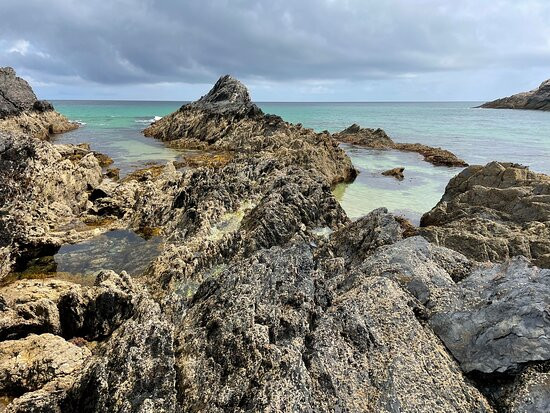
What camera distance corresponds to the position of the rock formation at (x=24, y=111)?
65500mm

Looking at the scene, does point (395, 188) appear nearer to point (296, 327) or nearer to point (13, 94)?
point (296, 327)

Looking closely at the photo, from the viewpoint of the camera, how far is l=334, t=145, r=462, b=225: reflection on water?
29172mm

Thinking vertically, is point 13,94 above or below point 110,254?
above

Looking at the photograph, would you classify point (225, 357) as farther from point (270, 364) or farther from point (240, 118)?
point (240, 118)

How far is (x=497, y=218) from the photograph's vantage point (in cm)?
1827

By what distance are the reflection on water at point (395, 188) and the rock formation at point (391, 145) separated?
2.00 metres

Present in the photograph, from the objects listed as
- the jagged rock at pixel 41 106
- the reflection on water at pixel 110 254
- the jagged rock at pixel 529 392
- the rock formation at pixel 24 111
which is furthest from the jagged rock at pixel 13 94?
the jagged rock at pixel 529 392

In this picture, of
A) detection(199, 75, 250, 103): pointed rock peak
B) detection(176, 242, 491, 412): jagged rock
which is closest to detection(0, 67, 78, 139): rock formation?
detection(199, 75, 250, 103): pointed rock peak

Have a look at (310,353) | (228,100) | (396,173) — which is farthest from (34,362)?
(228,100)

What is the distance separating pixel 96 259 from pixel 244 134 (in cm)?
4311

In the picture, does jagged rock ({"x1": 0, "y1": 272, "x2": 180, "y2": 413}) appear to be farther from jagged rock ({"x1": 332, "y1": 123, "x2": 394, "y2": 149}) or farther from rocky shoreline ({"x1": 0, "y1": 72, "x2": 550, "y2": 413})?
jagged rock ({"x1": 332, "y1": 123, "x2": 394, "y2": 149})

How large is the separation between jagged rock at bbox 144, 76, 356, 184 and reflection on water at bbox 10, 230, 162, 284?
47.5 feet

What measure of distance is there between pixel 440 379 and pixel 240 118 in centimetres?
6074

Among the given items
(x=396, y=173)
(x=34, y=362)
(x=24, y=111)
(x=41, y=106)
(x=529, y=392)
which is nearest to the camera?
(x=529, y=392)
